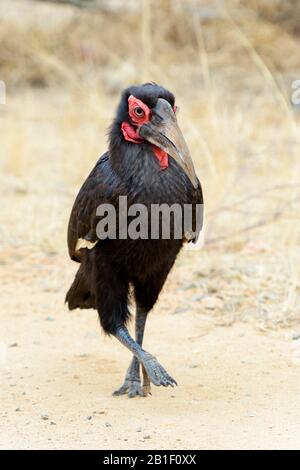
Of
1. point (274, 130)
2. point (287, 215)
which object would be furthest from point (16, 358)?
point (274, 130)

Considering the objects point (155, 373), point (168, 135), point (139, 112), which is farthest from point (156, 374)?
point (139, 112)

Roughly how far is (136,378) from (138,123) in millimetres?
1173

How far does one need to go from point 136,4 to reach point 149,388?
7130 millimetres

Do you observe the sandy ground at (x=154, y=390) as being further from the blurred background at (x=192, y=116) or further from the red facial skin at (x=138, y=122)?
the red facial skin at (x=138, y=122)

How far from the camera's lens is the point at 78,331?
537cm

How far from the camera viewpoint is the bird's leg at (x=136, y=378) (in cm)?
444

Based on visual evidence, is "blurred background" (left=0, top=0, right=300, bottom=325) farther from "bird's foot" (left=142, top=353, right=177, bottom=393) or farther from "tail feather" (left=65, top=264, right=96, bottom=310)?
"bird's foot" (left=142, top=353, right=177, bottom=393)

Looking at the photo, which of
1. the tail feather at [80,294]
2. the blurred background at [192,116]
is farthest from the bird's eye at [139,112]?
the blurred background at [192,116]

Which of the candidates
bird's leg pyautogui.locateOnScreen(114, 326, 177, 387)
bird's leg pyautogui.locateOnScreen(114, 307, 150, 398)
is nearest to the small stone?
bird's leg pyautogui.locateOnScreen(114, 307, 150, 398)

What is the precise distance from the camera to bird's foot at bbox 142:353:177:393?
4016mm

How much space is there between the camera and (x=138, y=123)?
13.7ft

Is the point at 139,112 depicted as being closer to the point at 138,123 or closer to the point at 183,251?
the point at 138,123

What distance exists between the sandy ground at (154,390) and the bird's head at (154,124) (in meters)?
0.98

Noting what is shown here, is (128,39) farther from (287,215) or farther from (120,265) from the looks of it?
(120,265)
